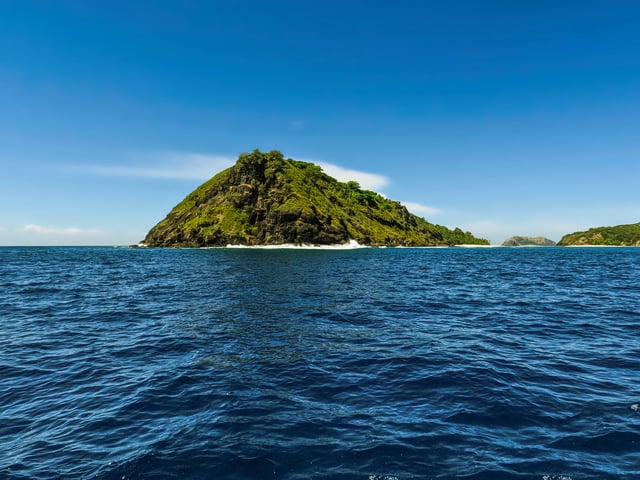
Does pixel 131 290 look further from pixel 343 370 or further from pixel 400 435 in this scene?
pixel 400 435

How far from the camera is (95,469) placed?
7.35m

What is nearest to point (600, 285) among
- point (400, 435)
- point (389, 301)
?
point (389, 301)

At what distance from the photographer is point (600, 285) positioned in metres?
37.6

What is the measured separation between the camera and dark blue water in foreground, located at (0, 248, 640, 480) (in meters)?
7.42

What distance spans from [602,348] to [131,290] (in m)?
37.2

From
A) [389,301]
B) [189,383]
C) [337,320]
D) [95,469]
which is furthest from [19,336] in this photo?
[389,301]

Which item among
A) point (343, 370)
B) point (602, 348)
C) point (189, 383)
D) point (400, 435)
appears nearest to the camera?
point (400, 435)

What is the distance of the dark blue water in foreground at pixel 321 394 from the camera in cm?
742

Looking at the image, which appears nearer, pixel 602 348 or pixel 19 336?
pixel 602 348

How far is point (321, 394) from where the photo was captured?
10.9m

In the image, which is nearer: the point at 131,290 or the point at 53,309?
the point at 53,309

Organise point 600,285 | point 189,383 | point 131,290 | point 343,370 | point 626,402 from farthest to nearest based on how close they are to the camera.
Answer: point 600,285 < point 131,290 < point 343,370 < point 189,383 < point 626,402

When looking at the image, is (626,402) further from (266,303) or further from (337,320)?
(266,303)

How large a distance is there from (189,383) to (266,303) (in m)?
14.7
